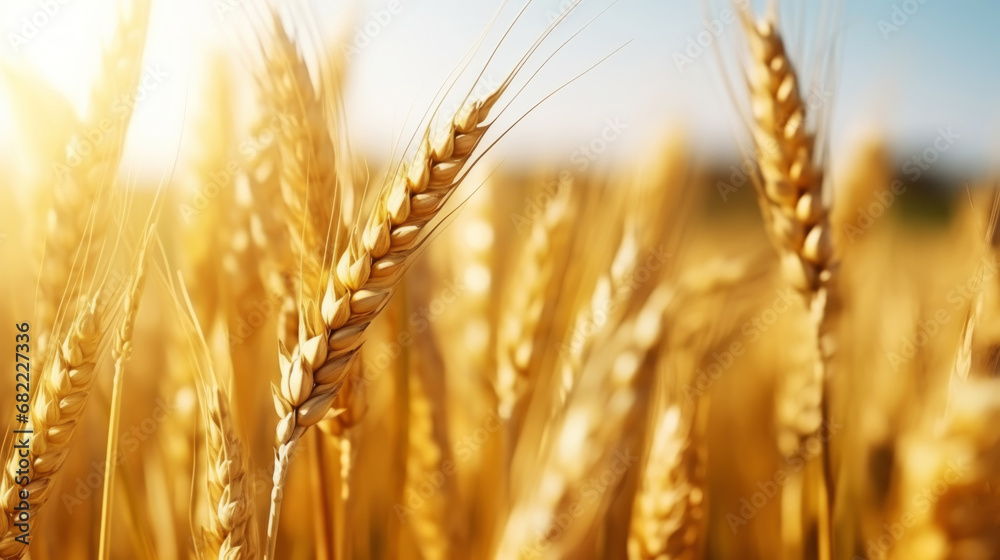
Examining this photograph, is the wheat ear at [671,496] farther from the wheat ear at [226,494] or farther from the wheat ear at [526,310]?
the wheat ear at [226,494]

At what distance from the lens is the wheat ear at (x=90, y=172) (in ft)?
2.52

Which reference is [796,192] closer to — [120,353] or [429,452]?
[429,452]

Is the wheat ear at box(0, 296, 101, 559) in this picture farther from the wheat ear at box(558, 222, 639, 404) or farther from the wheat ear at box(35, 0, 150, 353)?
the wheat ear at box(558, 222, 639, 404)

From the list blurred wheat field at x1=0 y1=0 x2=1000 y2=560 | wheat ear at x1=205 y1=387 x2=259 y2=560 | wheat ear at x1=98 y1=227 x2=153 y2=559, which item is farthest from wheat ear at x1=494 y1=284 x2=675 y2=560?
wheat ear at x1=98 y1=227 x2=153 y2=559

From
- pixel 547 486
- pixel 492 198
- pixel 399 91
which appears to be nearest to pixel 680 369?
pixel 547 486

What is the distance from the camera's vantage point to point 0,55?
92cm

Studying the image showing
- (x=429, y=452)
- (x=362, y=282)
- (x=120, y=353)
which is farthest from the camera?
(x=429, y=452)

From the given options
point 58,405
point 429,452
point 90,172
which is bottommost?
point 429,452

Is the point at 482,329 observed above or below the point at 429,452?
above

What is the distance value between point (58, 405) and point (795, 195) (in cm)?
103

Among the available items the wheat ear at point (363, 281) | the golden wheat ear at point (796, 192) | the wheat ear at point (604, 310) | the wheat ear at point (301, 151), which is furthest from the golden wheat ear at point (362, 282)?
the golden wheat ear at point (796, 192)

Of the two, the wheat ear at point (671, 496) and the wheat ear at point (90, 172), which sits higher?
the wheat ear at point (90, 172)

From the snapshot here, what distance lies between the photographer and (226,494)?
624mm

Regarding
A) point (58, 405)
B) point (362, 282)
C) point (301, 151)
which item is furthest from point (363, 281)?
point (58, 405)
